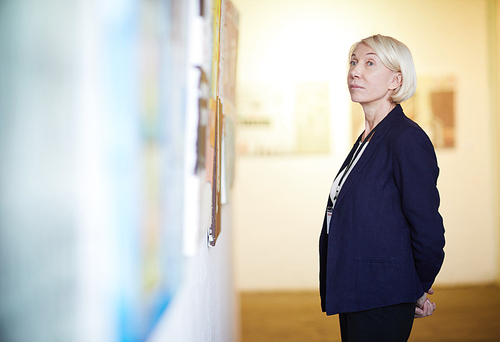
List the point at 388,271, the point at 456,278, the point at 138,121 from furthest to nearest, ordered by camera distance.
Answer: the point at 456,278 → the point at 388,271 → the point at 138,121

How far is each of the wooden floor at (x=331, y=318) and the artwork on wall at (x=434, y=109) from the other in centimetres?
164

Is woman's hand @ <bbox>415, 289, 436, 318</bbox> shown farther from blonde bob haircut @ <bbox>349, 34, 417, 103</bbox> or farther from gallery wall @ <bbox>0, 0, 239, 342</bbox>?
gallery wall @ <bbox>0, 0, 239, 342</bbox>

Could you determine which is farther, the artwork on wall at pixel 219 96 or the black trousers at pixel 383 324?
the black trousers at pixel 383 324

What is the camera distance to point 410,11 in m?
4.53

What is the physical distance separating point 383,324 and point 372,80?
87 cm

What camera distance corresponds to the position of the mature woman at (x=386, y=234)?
4.36 feet

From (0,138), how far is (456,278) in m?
5.01

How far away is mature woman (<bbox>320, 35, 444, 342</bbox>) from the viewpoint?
1.33 m

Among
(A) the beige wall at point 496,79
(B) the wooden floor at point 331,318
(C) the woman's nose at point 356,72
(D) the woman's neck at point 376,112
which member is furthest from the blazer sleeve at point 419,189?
(A) the beige wall at point 496,79

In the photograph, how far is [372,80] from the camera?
152 cm

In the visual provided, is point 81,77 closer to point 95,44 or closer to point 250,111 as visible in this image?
point 95,44

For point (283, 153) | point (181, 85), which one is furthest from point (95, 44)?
point (283, 153)

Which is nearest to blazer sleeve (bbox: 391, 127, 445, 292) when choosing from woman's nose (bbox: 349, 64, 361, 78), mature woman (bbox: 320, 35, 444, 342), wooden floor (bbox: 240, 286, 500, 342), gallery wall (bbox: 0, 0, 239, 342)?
mature woman (bbox: 320, 35, 444, 342)

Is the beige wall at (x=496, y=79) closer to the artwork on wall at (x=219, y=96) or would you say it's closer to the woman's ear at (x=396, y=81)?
the woman's ear at (x=396, y=81)
